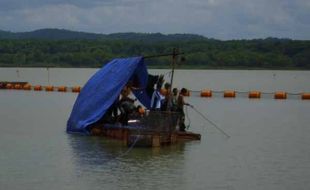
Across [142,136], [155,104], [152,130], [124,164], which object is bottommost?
[124,164]

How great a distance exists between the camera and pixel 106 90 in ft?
81.9

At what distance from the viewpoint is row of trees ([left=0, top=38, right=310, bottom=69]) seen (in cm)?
12419

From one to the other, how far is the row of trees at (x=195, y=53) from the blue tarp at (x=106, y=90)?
3438 inches

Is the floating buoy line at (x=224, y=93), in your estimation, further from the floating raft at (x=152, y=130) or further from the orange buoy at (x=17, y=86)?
the floating raft at (x=152, y=130)

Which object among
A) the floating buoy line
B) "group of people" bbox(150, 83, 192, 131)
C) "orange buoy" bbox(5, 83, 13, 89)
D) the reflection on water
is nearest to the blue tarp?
the reflection on water

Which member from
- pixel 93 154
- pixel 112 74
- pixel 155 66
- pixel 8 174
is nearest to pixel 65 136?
pixel 112 74

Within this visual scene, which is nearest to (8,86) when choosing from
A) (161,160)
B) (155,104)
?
(155,104)

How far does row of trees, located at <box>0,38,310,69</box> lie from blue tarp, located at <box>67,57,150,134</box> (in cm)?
8733

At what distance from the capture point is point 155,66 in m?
123

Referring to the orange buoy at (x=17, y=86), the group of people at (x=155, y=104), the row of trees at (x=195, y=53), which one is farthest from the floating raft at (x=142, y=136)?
the row of trees at (x=195, y=53)

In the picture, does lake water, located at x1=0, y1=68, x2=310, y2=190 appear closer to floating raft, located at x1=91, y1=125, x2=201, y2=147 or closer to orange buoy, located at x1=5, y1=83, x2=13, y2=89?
floating raft, located at x1=91, y1=125, x2=201, y2=147

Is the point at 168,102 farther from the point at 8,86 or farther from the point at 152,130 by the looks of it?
the point at 8,86

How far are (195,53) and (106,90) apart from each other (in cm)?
9843

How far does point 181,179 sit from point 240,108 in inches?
999
